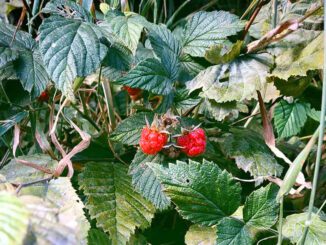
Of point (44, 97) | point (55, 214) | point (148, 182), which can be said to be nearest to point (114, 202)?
point (148, 182)

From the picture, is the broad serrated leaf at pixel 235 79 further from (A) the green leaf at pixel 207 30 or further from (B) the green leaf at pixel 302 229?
(B) the green leaf at pixel 302 229

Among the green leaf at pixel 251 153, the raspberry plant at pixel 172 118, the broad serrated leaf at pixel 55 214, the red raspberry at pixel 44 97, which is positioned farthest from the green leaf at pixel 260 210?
the red raspberry at pixel 44 97

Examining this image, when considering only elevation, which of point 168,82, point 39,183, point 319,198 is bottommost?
point 319,198

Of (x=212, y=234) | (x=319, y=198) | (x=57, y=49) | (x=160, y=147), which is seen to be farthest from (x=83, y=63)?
(x=319, y=198)

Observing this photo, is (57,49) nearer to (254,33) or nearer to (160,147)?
(160,147)

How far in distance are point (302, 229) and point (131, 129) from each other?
0.30 meters

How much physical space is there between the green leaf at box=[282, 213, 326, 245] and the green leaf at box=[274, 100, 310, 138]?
17cm

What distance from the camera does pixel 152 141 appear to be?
0.77 metres

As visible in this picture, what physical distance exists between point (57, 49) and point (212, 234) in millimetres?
350

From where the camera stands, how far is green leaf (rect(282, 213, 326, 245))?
70cm

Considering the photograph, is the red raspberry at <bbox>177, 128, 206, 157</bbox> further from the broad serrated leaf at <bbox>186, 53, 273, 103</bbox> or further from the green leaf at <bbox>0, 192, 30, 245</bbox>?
the green leaf at <bbox>0, 192, 30, 245</bbox>

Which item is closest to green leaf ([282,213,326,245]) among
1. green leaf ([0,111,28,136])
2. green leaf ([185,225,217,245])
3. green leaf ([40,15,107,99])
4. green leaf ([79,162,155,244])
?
green leaf ([185,225,217,245])

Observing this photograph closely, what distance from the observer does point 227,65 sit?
0.86m

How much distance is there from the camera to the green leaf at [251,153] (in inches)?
33.1
